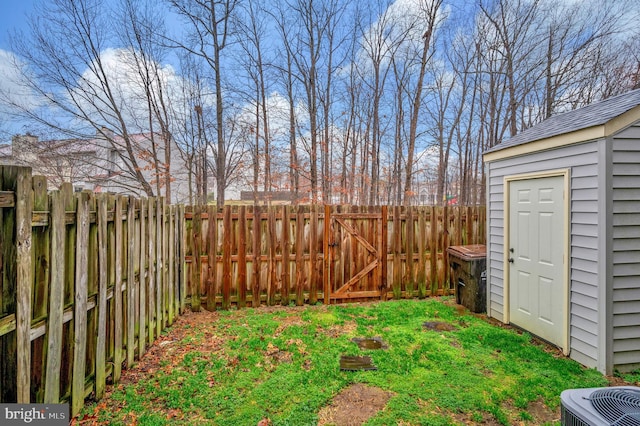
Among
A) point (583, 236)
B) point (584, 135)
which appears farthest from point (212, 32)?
point (583, 236)

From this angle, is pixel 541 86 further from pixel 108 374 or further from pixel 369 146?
pixel 108 374

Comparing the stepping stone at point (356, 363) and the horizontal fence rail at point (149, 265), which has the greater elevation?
the horizontal fence rail at point (149, 265)

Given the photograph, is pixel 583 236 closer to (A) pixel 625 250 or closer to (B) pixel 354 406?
(A) pixel 625 250

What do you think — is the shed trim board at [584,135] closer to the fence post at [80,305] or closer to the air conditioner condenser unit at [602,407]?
the air conditioner condenser unit at [602,407]

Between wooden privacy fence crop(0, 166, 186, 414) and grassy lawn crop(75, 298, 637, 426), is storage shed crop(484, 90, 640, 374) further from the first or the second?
wooden privacy fence crop(0, 166, 186, 414)

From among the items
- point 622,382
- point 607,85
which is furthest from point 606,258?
point 607,85

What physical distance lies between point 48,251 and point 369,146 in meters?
12.4

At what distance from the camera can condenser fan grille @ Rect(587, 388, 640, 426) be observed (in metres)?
1.12

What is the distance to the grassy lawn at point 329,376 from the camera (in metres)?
2.41

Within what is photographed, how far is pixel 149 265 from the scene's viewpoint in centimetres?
371

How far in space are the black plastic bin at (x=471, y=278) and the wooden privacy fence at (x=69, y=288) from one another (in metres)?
4.99

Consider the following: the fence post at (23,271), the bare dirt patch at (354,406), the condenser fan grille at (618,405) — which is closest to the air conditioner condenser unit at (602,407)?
the condenser fan grille at (618,405)

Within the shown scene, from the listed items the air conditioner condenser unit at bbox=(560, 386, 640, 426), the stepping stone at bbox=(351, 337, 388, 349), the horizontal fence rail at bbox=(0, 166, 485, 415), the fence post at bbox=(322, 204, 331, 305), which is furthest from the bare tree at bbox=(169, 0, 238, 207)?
the air conditioner condenser unit at bbox=(560, 386, 640, 426)

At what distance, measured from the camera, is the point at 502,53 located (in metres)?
10.4
